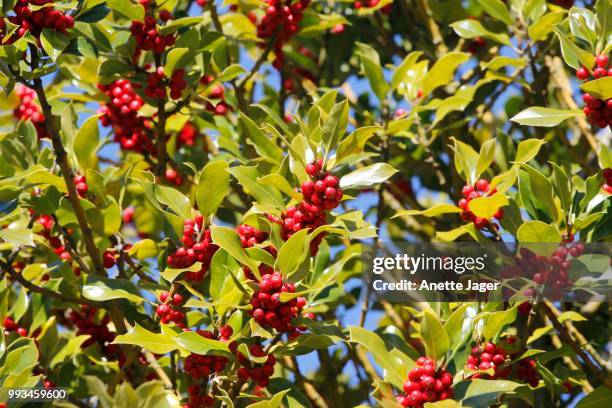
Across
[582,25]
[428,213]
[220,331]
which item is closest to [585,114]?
[582,25]

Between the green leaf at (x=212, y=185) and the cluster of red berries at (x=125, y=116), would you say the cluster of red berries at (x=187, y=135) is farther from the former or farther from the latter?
the green leaf at (x=212, y=185)

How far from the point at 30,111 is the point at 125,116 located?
0.54 meters

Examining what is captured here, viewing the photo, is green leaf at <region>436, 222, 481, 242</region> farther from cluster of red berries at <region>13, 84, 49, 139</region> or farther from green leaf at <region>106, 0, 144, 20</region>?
cluster of red berries at <region>13, 84, 49, 139</region>

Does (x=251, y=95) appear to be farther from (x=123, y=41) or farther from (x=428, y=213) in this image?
(x=428, y=213)

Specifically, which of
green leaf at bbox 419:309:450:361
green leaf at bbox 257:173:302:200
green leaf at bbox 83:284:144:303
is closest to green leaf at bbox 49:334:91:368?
green leaf at bbox 83:284:144:303

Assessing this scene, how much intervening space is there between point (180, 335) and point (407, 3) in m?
2.36

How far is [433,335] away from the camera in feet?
Result: 7.51

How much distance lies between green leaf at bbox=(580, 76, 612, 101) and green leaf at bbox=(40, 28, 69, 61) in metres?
1.37

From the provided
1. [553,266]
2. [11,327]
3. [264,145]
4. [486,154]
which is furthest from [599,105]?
[11,327]

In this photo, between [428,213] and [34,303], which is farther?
[34,303]

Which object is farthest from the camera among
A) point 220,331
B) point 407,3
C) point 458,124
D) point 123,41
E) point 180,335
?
point 407,3

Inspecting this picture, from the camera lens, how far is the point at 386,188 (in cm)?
372

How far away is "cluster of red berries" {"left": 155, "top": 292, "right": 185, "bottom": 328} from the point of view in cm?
253

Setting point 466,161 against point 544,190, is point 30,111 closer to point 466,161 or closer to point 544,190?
point 466,161
